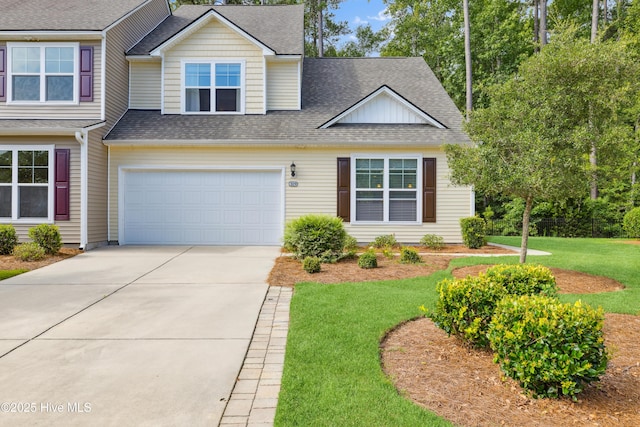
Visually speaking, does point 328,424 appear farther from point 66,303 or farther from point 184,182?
point 184,182

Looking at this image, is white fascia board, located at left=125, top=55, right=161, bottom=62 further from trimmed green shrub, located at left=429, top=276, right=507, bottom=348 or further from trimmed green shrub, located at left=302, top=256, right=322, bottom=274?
trimmed green shrub, located at left=429, top=276, right=507, bottom=348

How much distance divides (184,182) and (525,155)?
30.0ft

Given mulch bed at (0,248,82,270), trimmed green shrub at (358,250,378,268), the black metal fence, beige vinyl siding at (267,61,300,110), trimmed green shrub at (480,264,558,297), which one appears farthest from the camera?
the black metal fence

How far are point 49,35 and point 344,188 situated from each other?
962cm

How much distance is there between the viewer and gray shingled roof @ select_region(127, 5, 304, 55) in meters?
13.4

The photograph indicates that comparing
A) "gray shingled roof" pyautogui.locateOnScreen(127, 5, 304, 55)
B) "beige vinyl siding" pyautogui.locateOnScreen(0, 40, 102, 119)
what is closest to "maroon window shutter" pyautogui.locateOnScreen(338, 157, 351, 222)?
"gray shingled roof" pyautogui.locateOnScreen(127, 5, 304, 55)

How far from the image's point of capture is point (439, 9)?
26.9 meters

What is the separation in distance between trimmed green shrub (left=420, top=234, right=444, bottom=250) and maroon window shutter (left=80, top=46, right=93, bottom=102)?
10606mm

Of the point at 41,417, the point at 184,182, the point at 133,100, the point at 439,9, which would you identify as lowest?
the point at 41,417

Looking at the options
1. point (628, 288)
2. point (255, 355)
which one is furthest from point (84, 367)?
point (628, 288)

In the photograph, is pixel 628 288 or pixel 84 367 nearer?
pixel 84 367

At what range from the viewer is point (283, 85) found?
1328cm

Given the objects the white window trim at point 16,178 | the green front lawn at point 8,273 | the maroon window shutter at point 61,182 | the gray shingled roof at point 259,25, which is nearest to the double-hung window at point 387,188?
the gray shingled roof at point 259,25

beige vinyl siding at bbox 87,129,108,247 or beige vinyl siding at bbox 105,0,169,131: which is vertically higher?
beige vinyl siding at bbox 105,0,169,131
